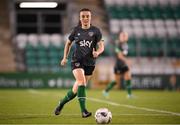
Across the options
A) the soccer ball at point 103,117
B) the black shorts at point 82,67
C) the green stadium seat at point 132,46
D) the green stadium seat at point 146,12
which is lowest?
the green stadium seat at point 132,46

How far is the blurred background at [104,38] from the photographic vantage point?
2611 centimetres

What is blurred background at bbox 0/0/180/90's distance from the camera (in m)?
26.1

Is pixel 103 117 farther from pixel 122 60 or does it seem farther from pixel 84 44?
pixel 122 60

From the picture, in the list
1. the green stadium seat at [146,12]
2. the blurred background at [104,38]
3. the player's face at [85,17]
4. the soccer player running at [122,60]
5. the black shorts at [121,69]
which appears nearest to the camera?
the player's face at [85,17]

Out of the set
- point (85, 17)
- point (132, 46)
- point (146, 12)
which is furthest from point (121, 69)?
point (146, 12)

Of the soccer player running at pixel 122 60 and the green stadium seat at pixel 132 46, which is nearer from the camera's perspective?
the soccer player running at pixel 122 60

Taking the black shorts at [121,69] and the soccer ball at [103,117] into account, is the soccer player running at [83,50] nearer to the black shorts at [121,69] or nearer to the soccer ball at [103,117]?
the soccer ball at [103,117]

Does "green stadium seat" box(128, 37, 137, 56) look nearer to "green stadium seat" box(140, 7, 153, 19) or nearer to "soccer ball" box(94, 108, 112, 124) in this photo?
"green stadium seat" box(140, 7, 153, 19)

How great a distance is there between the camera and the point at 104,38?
28328mm

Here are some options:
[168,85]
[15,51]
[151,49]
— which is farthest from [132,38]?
[15,51]

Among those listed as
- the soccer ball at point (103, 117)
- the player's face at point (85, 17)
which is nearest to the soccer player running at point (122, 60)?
the player's face at point (85, 17)

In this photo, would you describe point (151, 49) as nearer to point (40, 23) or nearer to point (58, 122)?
point (40, 23)

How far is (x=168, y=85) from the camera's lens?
25969 mm

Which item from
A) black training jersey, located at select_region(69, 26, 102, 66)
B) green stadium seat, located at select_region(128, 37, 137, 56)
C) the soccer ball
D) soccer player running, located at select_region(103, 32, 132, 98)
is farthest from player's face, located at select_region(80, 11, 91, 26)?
green stadium seat, located at select_region(128, 37, 137, 56)
